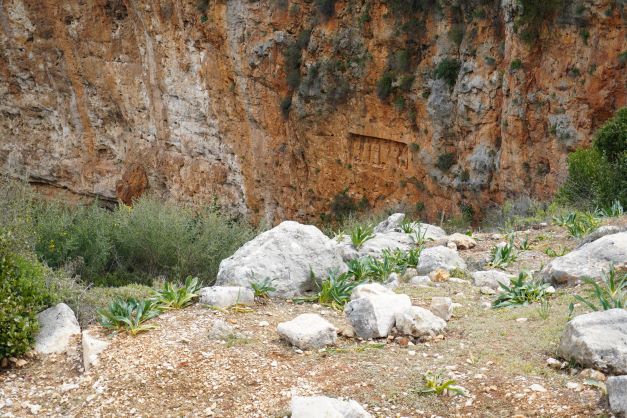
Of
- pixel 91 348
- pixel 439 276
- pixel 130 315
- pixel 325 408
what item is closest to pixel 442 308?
pixel 439 276

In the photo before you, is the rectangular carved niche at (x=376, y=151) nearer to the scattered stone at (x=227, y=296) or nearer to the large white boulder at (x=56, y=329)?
the scattered stone at (x=227, y=296)

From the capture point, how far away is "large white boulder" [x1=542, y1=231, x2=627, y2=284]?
4781 mm

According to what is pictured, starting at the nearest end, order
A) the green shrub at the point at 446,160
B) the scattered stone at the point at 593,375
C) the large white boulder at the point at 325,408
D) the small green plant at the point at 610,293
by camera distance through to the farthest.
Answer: the large white boulder at the point at 325,408, the scattered stone at the point at 593,375, the small green plant at the point at 610,293, the green shrub at the point at 446,160

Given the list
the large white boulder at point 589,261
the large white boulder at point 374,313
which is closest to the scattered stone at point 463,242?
the large white boulder at point 589,261

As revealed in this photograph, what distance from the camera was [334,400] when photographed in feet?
10.7

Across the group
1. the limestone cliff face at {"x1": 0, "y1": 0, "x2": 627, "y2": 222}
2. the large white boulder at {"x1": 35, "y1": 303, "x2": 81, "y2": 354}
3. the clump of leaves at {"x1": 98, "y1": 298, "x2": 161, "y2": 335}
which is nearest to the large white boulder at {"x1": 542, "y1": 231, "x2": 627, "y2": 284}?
the clump of leaves at {"x1": 98, "y1": 298, "x2": 161, "y2": 335}

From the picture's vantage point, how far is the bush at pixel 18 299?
4.23 m

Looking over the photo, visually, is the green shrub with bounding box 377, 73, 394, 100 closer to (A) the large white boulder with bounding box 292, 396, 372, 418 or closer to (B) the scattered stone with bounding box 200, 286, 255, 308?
(B) the scattered stone with bounding box 200, 286, 255, 308

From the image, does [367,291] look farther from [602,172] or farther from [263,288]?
[602,172]

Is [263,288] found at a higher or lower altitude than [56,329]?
higher

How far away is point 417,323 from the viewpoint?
412cm

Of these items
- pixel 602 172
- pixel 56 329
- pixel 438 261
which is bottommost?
pixel 56 329

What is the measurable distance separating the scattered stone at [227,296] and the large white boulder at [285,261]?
0.23 m

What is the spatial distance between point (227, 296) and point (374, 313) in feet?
3.71
